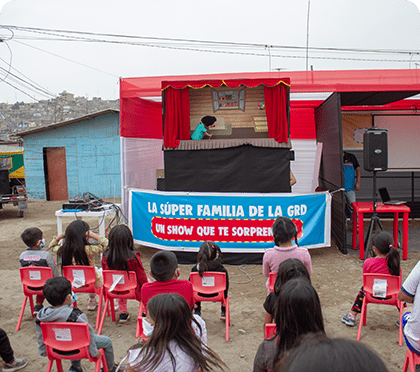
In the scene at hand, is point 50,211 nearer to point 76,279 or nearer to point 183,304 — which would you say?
point 76,279

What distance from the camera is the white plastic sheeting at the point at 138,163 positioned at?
26.0 feet

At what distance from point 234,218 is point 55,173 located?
1252 cm

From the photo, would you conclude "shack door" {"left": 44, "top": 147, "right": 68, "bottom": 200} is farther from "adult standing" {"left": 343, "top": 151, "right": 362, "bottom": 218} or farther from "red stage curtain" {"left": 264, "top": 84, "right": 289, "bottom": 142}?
"adult standing" {"left": 343, "top": 151, "right": 362, "bottom": 218}

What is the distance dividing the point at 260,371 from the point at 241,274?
13.9ft

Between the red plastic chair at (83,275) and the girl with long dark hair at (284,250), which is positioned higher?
the girl with long dark hair at (284,250)

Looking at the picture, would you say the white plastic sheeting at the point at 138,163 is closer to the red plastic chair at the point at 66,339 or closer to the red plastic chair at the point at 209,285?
the red plastic chair at the point at 209,285

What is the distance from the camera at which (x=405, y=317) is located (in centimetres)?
287

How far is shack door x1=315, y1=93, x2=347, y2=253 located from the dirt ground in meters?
0.49

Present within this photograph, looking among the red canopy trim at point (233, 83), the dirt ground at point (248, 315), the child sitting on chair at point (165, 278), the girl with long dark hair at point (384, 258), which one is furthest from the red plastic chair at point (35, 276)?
the red canopy trim at point (233, 83)

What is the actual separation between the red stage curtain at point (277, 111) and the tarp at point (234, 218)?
53.7 inches

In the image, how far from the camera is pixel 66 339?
2.80m

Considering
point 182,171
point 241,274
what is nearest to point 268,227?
point 241,274

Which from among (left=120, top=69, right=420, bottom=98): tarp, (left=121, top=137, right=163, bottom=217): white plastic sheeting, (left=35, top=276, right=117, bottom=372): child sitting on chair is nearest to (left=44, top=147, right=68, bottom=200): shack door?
(left=121, top=137, right=163, bottom=217): white plastic sheeting

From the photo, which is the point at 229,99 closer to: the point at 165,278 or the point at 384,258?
the point at 384,258
